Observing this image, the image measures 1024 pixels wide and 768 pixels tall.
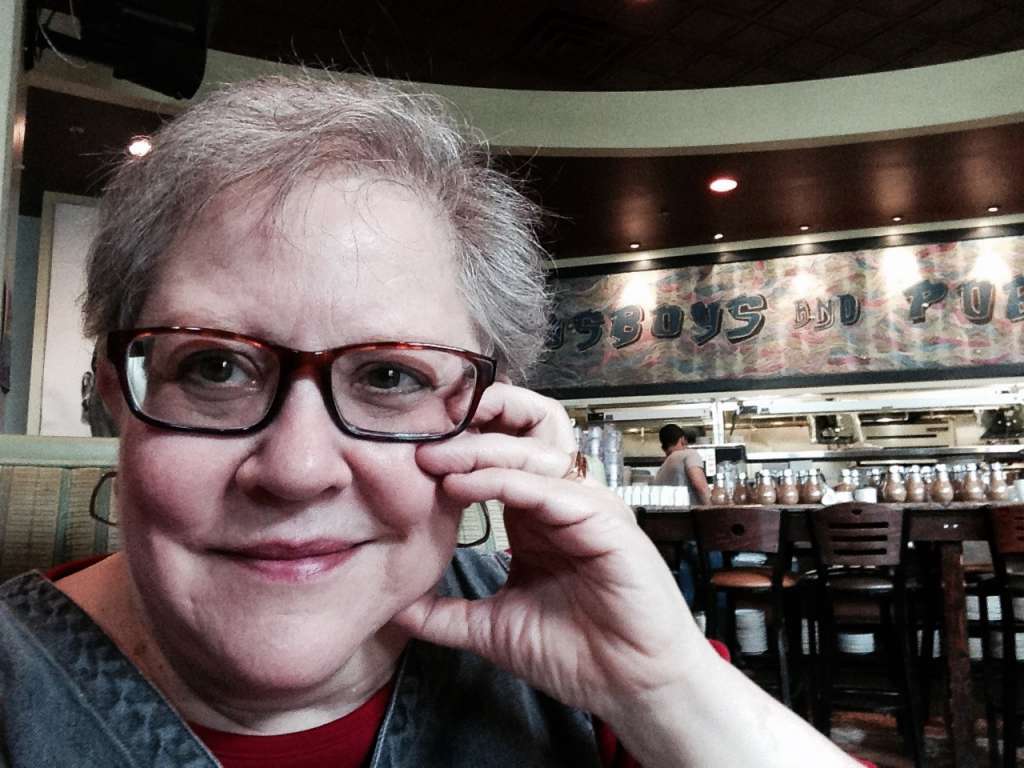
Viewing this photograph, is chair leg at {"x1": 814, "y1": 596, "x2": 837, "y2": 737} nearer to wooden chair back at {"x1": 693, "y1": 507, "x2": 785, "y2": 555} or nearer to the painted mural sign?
wooden chair back at {"x1": 693, "y1": 507, "x2": 785, "y2": 555}

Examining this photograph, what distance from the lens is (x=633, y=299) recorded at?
7.79 metres

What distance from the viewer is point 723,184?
6.18 meters

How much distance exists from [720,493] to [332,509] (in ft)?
14.9

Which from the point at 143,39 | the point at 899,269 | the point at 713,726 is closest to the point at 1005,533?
the point at 713,726

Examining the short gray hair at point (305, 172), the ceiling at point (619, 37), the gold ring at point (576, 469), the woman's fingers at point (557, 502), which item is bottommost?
the woman's fingers at point (557, 502)

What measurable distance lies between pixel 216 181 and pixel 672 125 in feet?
17.7

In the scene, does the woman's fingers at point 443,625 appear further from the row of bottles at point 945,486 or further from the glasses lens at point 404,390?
the row of bottles at point 945,486

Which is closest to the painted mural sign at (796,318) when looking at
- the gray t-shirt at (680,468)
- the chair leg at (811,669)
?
the gray t-shirt at (680,468)

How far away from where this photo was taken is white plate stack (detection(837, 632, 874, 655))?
3643mm

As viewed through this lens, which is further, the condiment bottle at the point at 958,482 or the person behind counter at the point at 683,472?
the person behind counter at the point at 683,472

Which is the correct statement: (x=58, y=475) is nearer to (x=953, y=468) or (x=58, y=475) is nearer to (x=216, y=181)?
(x=216, y=181)

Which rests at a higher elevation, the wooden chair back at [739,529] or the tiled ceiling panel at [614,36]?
the tiled ceiling panel at [614,36]

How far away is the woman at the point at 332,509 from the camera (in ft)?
2.34

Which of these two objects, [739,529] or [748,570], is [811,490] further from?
[739,529]
